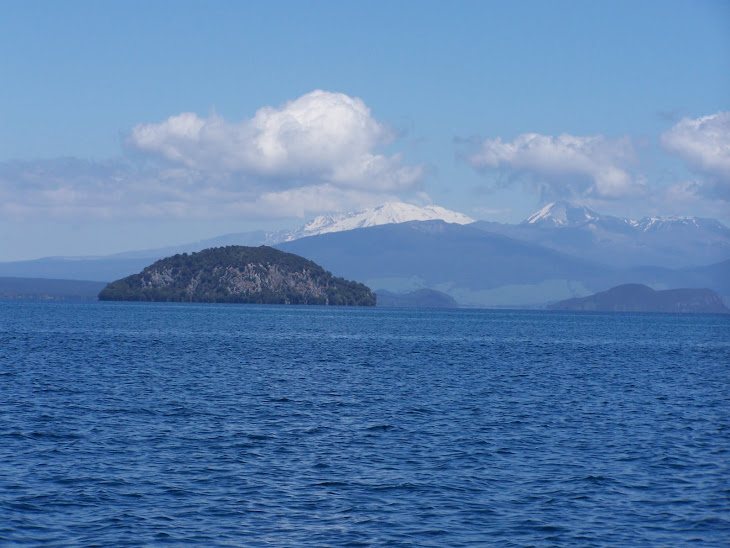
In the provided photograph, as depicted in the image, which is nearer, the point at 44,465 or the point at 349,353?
the point at 44,465

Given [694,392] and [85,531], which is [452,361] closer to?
[694,392]

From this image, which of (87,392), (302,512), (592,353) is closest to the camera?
(302,512)

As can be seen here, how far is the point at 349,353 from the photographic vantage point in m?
109

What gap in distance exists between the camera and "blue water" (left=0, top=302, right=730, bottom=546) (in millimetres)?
28828

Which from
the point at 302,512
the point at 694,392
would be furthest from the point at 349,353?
the point at 302,512

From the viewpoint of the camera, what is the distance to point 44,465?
36.0 metres

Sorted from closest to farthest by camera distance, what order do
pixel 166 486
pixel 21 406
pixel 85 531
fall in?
pixel 85 531 → pixel 166 486 → pixel 21 406

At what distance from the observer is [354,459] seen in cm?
3862

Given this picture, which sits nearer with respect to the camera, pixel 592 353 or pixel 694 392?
pixel 694 392

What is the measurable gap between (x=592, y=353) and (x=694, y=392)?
53044mm

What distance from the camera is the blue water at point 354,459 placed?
28828mm

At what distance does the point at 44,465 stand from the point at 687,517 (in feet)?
79.0

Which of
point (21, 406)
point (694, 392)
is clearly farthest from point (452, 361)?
point (21, 406)

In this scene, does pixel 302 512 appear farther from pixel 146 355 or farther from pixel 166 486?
pixel 146 355
